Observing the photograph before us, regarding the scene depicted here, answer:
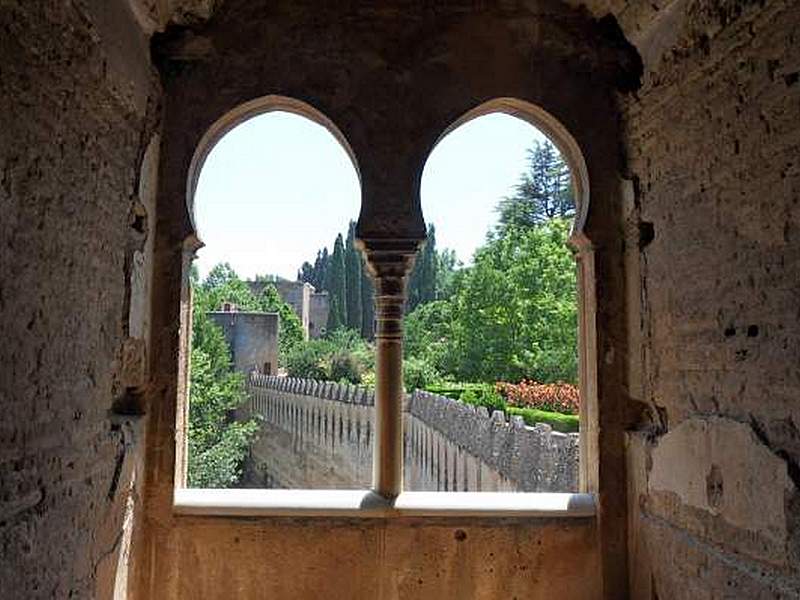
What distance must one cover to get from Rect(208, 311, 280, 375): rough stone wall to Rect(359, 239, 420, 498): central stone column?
2092cm

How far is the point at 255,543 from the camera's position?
400 cm

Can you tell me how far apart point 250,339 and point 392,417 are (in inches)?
885

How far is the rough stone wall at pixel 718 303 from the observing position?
279cm

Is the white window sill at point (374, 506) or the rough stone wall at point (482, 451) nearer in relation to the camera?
the white window sill at point (374, 506)

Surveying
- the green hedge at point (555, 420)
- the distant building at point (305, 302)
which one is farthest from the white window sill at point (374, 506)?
the distant building at point (305, 302)

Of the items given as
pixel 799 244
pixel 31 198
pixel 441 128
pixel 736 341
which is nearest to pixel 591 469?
pixel 736 341

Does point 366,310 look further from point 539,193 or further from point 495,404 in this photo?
point 495,404

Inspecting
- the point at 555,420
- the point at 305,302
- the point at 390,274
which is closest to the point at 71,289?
the point at 390,274

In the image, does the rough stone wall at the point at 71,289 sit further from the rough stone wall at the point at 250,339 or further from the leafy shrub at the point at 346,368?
the rough stone wall at the point at 250,339

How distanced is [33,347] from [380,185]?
2263mm

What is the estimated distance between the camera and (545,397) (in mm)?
14234

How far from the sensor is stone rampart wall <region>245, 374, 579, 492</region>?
25.2 ft

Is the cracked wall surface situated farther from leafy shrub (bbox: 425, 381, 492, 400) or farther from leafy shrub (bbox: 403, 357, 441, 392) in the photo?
leafy shrub (bbox: 403, 357, 441, 392)

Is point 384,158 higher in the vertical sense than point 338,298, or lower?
lower
